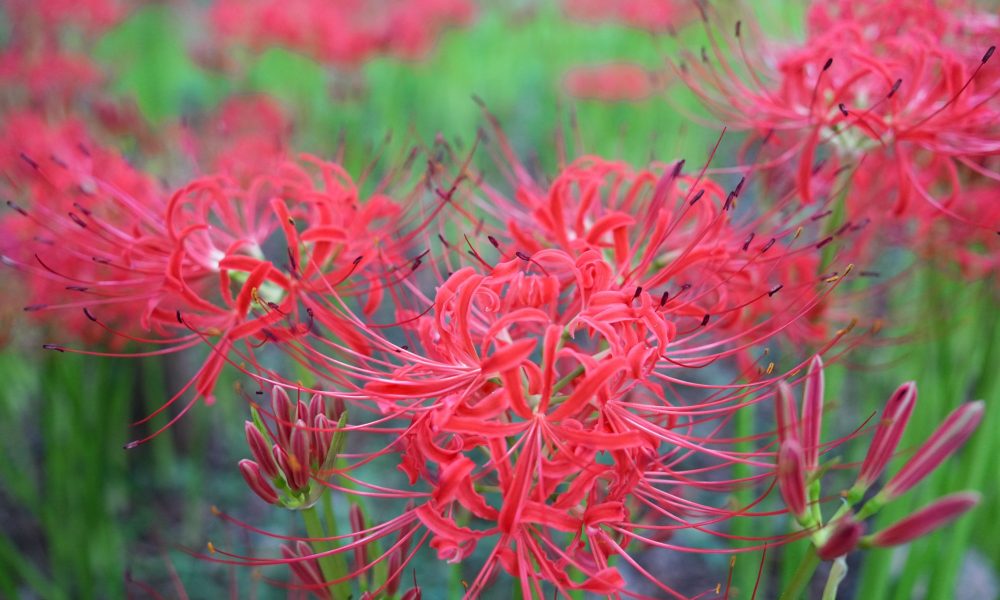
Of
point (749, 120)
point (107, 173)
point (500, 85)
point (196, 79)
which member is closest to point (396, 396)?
point (749, 120)

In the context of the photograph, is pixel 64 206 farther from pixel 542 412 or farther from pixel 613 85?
pixel 613 85

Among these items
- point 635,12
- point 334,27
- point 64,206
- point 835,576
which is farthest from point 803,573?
point 635,12

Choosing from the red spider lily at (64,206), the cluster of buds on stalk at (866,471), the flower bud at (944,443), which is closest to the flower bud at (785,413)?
the cluster of buds on stalk at (866,471)

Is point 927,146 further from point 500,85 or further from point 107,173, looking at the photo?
point 500,85

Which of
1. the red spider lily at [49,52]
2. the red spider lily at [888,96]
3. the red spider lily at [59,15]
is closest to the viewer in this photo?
the red spider lily at [888,96]

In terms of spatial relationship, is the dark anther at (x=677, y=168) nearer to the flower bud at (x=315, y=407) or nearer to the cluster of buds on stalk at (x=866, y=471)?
the cluster of buds on stalk at (x=866, y=471)

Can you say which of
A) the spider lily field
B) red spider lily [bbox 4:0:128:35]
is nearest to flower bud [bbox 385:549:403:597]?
the spider lily field
